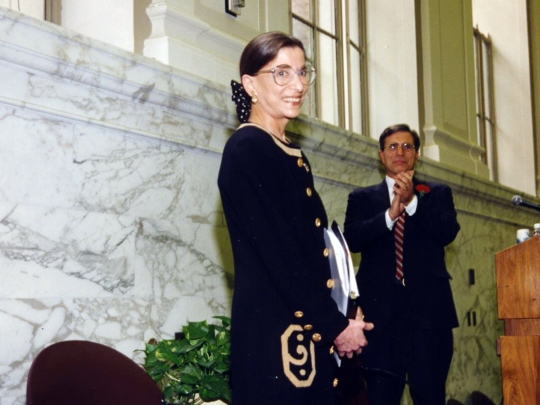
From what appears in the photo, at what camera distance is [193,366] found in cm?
321

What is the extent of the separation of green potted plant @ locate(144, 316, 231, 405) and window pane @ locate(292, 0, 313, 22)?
12.5ft

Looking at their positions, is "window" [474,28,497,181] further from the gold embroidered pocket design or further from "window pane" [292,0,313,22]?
the gold embroidered pocket design

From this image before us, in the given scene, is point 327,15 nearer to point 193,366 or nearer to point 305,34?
point 305,34

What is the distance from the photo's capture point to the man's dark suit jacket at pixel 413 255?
13.2 ft

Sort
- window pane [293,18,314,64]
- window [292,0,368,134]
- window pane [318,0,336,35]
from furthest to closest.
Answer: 1. window pane [318,0,336,35]
2. window [292,0,368,134]
3. window pane [293,18,314,64]

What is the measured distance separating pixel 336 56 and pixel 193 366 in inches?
167

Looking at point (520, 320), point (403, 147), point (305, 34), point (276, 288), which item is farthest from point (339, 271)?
point (305, 34)

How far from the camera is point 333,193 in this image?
533 cm

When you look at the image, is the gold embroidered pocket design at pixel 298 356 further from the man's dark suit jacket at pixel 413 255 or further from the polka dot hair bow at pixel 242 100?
the man's dark suit jacket at pixel 413 255

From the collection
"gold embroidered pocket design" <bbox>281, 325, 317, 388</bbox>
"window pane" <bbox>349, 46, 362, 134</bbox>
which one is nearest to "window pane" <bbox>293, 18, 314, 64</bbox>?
"window pane" <bbox>349, 46, 362, 134</bbox>

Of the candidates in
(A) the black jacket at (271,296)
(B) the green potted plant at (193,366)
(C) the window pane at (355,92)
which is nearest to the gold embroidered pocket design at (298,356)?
(A) the black jacket at (271,296)

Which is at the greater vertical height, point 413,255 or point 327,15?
point 327,15

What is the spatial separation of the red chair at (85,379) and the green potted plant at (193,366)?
0.27m

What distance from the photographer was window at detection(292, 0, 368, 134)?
670 cm
